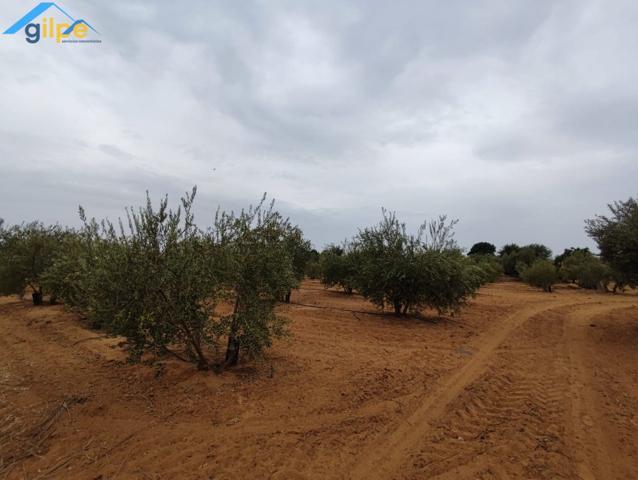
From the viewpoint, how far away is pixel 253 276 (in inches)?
269

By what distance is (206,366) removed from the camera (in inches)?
264

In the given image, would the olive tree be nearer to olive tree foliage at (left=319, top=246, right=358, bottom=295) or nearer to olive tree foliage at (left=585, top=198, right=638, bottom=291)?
olive tree foliage at (left=319, top=246, right=358, bottom=295)

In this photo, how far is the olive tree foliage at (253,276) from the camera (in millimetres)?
6586

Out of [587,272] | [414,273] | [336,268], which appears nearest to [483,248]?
[587,272]

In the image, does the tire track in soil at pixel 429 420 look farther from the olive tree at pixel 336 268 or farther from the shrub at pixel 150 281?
the olive tree at pixel 336 268

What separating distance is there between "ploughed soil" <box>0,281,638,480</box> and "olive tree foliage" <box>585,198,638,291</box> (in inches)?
91.7

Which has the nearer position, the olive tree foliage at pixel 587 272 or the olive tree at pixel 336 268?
the olive tree at pixel 336 268

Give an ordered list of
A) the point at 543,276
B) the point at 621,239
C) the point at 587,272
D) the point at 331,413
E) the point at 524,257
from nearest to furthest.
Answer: the point at 331,413 < the point at 621,239 < the point at 543,276 < the point at 587,272 < the point at 524,257

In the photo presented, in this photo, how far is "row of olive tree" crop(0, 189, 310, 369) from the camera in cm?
547

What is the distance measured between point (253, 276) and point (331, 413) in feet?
9.04

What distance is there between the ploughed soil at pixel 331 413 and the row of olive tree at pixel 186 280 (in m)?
0.61

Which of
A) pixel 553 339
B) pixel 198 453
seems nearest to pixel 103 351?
pixel 198 453

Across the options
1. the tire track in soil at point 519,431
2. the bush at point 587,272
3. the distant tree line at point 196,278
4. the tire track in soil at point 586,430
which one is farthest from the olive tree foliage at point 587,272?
the tire track in soil at point 519,431

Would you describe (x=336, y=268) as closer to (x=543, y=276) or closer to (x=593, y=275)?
(x=543, y=276)
